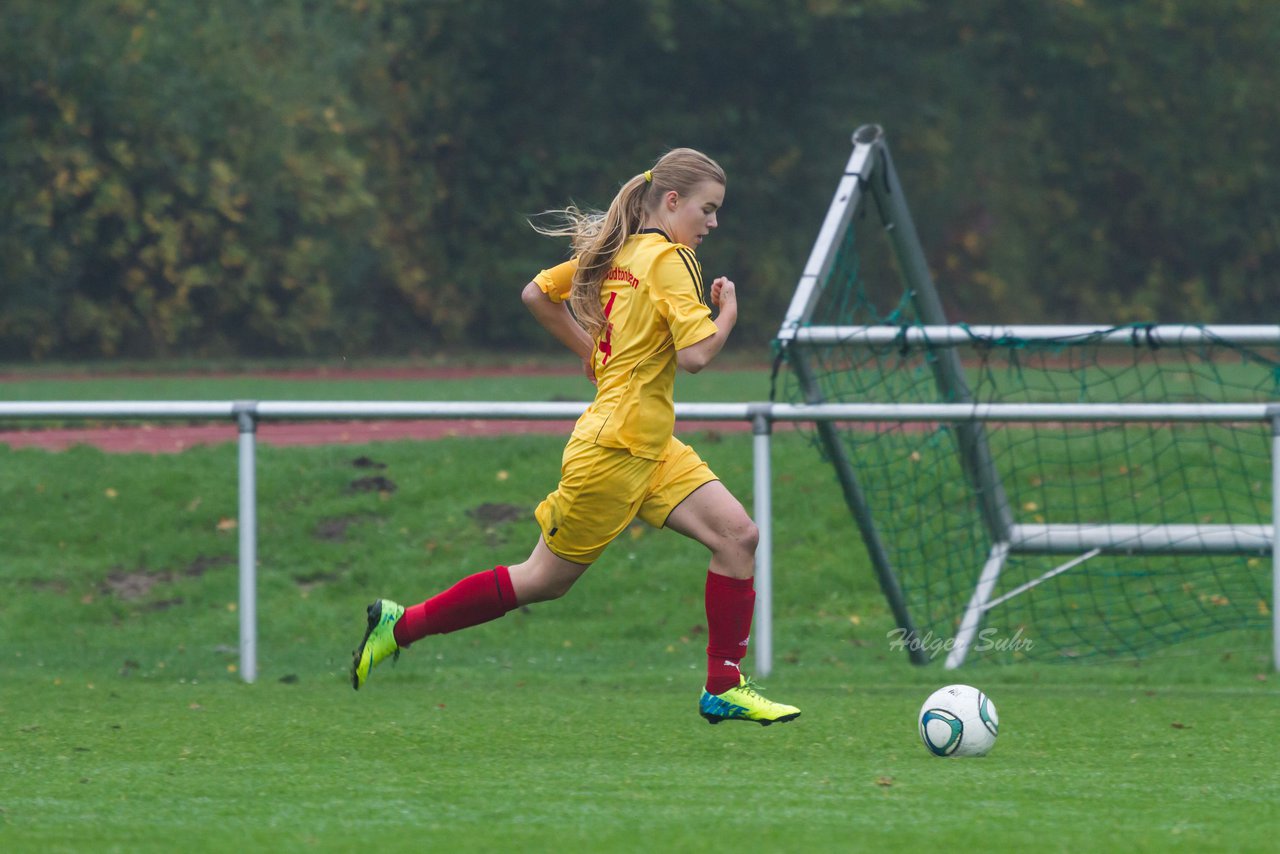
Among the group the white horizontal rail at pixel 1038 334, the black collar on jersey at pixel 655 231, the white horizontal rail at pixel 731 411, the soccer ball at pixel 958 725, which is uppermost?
the white horizontal rail at pixel 1038 334

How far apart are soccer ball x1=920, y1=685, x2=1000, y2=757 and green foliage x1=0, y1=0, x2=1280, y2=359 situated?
22.1 m

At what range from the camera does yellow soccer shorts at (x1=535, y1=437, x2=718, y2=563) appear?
5586 millimetres

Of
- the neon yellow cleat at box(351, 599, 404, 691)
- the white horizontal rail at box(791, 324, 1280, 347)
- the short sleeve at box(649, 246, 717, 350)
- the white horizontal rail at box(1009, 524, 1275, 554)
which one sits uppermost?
the white horizontal rail at box(791, 324, 1280, 347)

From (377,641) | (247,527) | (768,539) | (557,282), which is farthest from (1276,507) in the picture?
(247,527)

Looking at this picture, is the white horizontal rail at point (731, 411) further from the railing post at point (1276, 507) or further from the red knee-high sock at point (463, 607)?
the red knee-high sock at point (463, 607)

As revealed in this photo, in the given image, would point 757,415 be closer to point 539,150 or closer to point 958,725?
point 958,725

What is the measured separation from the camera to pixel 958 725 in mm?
5293

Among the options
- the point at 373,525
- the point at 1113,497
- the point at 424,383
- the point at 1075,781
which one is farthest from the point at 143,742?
the point at 424,383

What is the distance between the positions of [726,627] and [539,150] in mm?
26496

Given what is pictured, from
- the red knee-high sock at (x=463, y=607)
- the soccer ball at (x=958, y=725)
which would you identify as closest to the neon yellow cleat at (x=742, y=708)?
the soccer ball at (x=958, y=725)

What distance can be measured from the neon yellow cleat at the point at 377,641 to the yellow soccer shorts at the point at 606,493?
0.68 metres

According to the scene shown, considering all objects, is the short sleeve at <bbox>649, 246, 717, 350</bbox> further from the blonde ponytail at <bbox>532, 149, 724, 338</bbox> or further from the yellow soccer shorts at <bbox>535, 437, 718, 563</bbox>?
the yellow soccer shorts at <bbox>535, 437, 718, 563</bbox>

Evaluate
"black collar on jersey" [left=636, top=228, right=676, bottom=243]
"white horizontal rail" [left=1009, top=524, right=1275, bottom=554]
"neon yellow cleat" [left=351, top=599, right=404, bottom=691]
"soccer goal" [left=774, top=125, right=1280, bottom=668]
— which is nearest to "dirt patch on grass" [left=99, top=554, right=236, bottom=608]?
"soccer goal" [left=774, top=125, right=1280, bottom=668]

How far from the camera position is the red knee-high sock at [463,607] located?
233 inches
